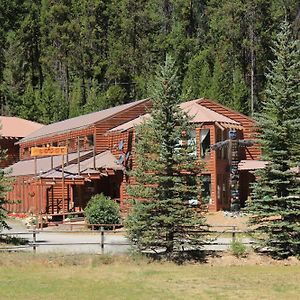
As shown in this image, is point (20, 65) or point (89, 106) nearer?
point (89, 106)

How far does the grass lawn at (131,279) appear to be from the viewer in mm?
17484

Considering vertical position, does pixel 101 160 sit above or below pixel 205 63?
below

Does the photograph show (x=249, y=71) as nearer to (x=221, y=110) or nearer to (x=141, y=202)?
(x=221, y=110)

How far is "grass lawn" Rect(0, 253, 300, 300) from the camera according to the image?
17484mm

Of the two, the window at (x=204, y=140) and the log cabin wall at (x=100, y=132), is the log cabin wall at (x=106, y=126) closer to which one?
the log cabin wall at (x=100, y=132)

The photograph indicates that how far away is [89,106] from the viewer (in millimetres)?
65812

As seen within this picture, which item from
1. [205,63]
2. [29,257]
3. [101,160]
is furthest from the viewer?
[205,63]

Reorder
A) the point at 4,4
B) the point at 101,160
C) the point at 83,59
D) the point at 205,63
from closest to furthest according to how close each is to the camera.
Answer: the point at 101,160 → the point at 205,63 → the point at 83,59 → the point at 4,4

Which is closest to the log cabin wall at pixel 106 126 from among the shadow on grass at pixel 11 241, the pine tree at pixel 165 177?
the shadow on grass at pixel 11 241

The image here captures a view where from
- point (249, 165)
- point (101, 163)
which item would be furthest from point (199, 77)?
point (101, 163)

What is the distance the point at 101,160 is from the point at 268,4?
110 ft

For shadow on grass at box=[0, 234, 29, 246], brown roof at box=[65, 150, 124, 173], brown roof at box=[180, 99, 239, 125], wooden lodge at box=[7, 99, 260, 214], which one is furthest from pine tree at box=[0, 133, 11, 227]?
brown roof at box=[180, 99, 239, 125]

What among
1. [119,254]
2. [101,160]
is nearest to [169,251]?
[119,254]

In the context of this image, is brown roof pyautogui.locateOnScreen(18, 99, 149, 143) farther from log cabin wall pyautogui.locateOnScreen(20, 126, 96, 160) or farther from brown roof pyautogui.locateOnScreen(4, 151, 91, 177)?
brown roof pyautogui.locateOnScreen(4, 151, 91, 177)
